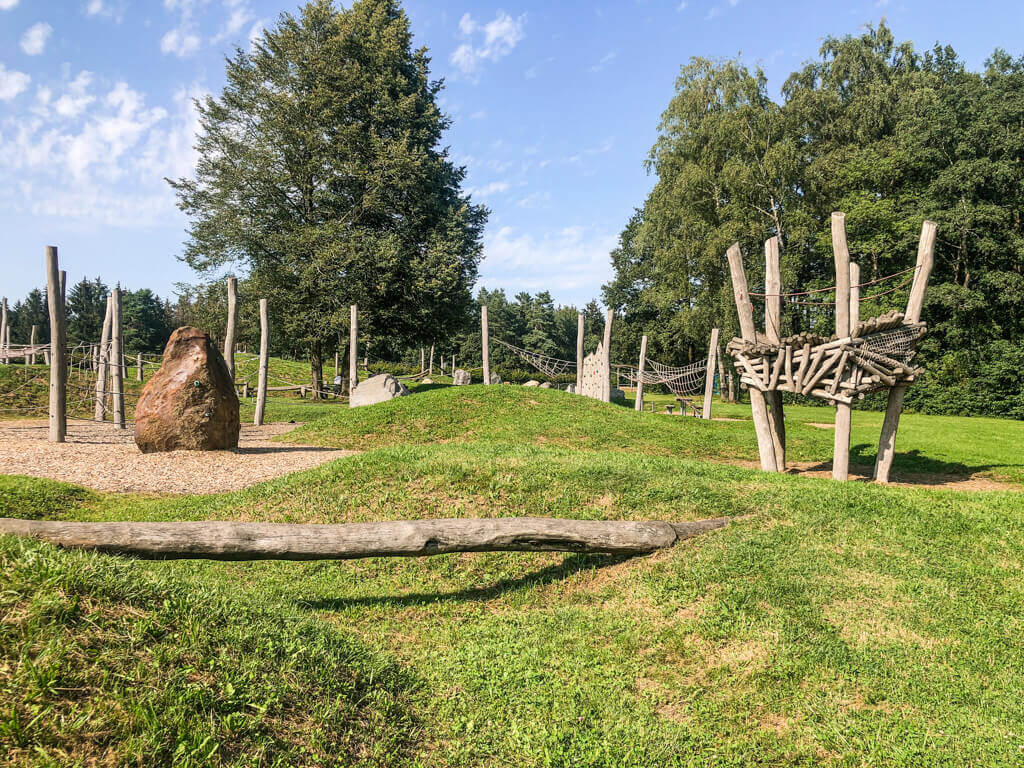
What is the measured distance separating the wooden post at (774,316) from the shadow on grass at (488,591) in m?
5.43

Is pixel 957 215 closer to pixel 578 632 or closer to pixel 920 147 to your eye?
pixel 920 147

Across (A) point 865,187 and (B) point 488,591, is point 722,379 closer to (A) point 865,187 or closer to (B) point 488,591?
(A) point 865,187

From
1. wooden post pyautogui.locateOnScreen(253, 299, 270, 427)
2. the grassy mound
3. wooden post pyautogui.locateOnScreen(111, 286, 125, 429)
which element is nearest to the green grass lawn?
the grassy mound

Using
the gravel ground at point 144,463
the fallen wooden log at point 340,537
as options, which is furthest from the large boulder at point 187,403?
the fallen wooden log at point 340,537

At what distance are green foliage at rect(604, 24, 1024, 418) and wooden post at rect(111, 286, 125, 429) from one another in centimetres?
2589

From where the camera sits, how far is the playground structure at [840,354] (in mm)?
8641

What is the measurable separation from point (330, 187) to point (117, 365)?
15.6 metres


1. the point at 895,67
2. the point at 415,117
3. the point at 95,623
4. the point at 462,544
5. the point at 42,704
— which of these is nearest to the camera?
the point at 42,704

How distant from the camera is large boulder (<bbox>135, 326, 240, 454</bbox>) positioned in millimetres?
11055

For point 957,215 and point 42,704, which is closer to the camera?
point 42,704

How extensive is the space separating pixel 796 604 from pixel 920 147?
30575mm

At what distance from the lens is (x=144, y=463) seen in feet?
33.6

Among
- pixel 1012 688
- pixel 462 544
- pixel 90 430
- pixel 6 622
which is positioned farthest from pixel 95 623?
pixel 90 430

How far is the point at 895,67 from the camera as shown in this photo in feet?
101
